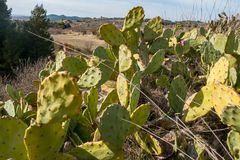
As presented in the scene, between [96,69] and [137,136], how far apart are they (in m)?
0.62

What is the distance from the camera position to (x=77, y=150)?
1763 millimetres

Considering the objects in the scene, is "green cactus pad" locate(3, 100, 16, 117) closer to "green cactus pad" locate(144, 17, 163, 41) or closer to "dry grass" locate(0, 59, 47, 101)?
"green cactus pad" locate(144, 17, 163, 41)

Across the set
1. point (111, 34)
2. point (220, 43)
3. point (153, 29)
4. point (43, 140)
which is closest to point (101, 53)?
point (111, 34)

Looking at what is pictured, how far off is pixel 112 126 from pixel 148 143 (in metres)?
0.39

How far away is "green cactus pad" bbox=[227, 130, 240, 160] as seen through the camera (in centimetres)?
175

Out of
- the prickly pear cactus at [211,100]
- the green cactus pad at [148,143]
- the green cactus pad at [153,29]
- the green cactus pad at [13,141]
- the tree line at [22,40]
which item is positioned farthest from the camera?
the tree line at [22,40]

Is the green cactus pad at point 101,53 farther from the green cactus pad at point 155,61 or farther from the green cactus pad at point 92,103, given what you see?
the green cactus pad at point 92,103

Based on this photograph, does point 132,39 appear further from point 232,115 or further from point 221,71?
point 232,115

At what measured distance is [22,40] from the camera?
1856cm

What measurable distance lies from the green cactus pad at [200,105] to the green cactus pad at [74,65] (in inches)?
39.0

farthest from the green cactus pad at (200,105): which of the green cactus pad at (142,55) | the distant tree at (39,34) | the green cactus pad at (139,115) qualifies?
the distant tree at (39,34)

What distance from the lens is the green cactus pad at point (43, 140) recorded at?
4.62 ft

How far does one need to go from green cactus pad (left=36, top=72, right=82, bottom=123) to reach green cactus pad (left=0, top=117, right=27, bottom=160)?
0.23 m

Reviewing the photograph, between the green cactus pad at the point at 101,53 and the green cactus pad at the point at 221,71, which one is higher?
the green cactus pad at the point at 221,71
